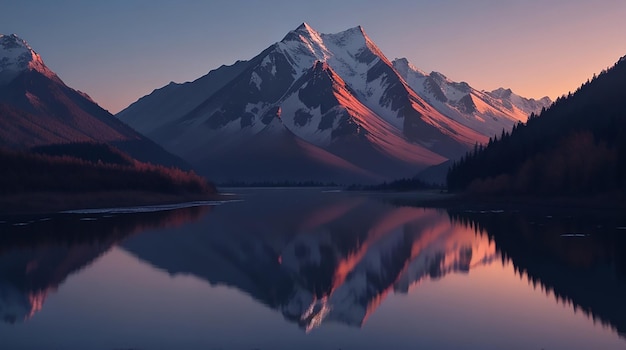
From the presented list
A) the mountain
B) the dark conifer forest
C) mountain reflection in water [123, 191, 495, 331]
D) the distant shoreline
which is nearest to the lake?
mountain reflection in water [123, 191, 495, 331]

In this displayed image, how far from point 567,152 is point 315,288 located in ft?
313

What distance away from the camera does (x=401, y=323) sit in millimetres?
33844

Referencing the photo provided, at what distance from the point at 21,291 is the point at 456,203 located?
115149 millimetres

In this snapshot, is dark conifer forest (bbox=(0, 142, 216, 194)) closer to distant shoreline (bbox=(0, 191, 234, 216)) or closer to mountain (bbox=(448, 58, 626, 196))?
distant shoreline (bbox=(0, 191, 234, 216))

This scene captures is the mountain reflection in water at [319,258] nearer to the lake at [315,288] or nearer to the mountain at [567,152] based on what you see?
the lake at [315,288]

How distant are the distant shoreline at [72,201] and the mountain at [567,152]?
6507 cm

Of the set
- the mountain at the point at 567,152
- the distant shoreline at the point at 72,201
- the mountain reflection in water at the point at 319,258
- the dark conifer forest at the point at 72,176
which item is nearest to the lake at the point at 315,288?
the mountain reflection in water at the point at 319,258

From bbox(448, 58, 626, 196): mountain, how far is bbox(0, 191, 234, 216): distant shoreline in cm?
6507

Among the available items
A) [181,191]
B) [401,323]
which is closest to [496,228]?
[401,323]

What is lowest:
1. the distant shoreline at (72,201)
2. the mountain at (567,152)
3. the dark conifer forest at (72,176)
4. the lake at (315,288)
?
the lake at (315,288)

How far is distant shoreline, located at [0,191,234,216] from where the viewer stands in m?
113

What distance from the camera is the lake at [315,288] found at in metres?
31.0

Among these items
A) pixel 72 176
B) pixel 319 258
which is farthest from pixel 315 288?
pixel 72 176

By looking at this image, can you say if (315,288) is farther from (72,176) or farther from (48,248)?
(72,176)
